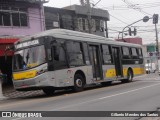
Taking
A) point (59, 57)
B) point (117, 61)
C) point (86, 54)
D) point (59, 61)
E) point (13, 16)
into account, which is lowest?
point (117, 61)

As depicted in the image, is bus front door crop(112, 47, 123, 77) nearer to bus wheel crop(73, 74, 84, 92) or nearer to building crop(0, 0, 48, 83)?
bus wheel crop(73, 74, 84, 92)

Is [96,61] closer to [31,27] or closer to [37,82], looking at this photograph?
[37,82]

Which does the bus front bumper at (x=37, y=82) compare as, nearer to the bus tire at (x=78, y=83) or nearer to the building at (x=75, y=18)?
the bus tire at (x=78, y=83)

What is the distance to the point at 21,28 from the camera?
1160 inches

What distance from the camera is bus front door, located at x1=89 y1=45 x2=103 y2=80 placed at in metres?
22.3

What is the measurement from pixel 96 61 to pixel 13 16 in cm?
940

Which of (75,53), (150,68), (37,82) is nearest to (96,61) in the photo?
(75,53)

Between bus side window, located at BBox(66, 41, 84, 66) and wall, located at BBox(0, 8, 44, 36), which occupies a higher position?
wall, located at BBox(0, 8, 44, 36)

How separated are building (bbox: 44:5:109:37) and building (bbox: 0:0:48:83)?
9.03 feet

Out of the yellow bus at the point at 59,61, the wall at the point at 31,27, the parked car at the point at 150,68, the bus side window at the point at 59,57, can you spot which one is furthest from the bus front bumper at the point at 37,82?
the parked car at the point at 150,68

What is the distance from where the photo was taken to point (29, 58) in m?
18.8

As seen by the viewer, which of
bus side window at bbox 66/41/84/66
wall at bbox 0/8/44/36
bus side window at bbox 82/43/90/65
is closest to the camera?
bus side window at bbox 66/41/84/66

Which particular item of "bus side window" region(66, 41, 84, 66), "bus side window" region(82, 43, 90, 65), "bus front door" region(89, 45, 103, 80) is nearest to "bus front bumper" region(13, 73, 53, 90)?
"bus side window" region(66, 41, 84, 66)

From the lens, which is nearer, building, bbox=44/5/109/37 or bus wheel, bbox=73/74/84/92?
bus wheel, bbox=73/74/84/92
